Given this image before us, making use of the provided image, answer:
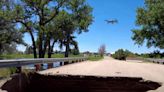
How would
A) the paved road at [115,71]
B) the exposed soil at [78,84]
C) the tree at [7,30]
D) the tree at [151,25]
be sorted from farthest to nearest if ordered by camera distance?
the tree at [151,25] → the tree at [7,30] → the paved road at [115,71] → the exposed soil at [78,84]

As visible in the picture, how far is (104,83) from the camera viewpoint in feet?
39.4

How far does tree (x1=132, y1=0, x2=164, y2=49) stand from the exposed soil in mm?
43381

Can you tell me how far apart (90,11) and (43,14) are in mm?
7752

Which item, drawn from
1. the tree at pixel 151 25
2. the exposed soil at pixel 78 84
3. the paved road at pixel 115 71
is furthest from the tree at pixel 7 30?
the exposed soil at pixel 78 84

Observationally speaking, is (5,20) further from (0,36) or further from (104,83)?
(104,83)

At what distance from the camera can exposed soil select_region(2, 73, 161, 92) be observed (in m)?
→ 11.2

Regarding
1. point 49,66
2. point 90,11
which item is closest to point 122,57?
point 90,11

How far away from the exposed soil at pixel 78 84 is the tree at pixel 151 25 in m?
43.4

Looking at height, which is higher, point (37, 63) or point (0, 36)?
point (0, 36)

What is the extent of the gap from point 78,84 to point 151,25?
4567 centimetres

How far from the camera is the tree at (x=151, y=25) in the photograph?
180 ft

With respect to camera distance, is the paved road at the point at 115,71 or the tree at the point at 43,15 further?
the tree at the point at 43,15

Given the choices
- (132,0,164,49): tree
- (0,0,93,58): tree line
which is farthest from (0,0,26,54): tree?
(132,0,164,49): tree

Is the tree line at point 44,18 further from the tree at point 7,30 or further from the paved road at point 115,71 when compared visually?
the paved road at point 115,71
